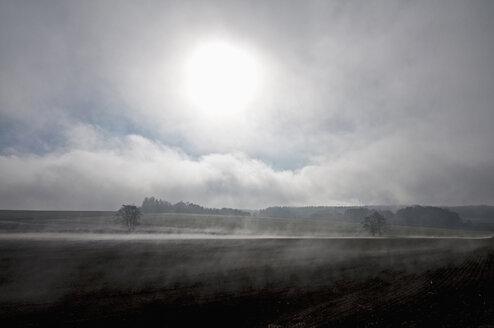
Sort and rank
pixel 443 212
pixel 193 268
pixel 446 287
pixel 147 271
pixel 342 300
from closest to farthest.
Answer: pixel 342 300, pixel 446 287, pixel 147 271, pixel 193 268, pixel 443 212

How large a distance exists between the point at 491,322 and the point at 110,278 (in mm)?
27498

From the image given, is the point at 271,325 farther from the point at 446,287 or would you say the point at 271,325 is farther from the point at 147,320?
the point at 446,287

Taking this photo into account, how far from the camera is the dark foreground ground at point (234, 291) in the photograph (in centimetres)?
1447

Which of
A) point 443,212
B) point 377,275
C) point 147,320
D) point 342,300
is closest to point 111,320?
point 147,320

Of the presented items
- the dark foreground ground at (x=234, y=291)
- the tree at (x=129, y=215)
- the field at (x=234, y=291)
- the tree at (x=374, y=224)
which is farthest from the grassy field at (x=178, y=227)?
the dark foreground ground at (x=234, y=291)

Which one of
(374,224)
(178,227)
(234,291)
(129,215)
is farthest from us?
(374,224)

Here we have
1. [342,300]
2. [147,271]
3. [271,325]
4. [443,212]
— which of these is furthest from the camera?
[443,212]

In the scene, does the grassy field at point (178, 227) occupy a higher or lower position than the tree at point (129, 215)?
lower

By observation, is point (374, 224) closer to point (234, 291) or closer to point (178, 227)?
point (178, 227)

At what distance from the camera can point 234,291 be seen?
64.1 ft

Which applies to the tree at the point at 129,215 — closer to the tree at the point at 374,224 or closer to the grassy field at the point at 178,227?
the grassy field at the point at 178,227

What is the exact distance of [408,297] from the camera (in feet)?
59.7

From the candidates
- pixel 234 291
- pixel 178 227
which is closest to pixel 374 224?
pixel 178 227

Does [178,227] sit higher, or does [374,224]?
[374,224]
